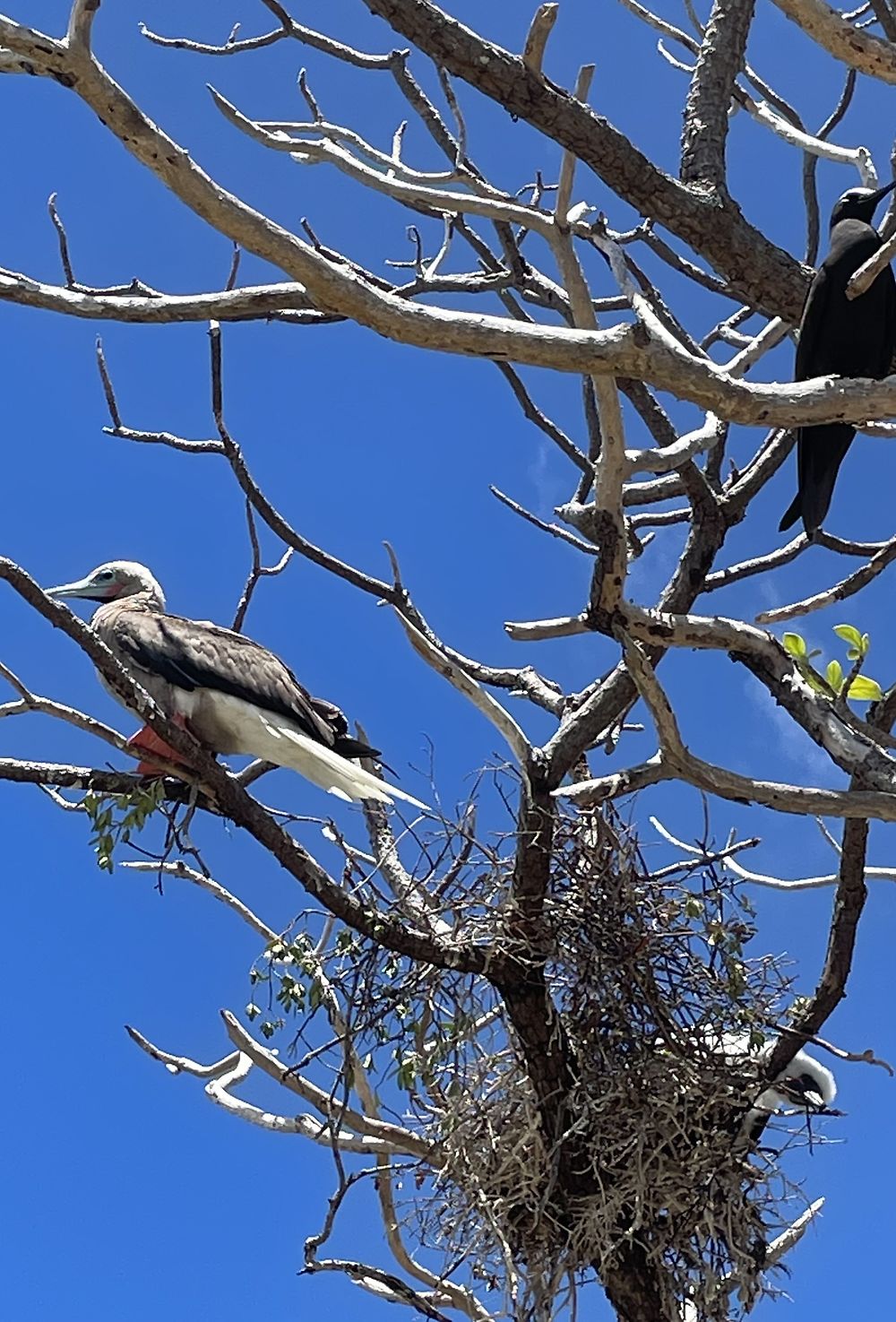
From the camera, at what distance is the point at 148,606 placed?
21.1 feet

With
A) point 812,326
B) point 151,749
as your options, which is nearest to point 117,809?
point 151,749

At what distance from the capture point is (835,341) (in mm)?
5609

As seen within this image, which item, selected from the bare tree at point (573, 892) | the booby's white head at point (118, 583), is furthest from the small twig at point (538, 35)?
the booby's white head at point (118, 583)

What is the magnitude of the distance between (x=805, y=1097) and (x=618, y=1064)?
0.72 m

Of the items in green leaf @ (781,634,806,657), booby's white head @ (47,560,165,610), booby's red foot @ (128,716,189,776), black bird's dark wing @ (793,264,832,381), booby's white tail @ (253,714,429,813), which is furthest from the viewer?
booby's white head @ (47,560,165,610)

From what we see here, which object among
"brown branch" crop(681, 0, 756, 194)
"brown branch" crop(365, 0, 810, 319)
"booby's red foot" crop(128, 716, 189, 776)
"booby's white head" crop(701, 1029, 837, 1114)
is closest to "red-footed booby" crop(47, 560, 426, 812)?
"booby's red foot" crop(128, 716, 189, 776)

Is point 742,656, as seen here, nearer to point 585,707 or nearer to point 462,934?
point 585,707

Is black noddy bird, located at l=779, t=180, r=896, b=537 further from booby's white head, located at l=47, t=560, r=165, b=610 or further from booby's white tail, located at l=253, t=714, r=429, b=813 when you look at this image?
booby's white head, located at l=47, t=560, r=165, b=610

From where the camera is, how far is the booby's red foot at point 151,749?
471cm

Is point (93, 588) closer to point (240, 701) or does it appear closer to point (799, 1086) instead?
point (240, 701)

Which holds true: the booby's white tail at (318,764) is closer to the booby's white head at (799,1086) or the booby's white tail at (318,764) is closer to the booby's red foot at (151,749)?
the booby's red foot at (151,749)

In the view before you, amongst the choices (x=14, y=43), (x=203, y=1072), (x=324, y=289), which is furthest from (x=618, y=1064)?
(x=14, y=43)

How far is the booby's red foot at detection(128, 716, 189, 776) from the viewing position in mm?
4715

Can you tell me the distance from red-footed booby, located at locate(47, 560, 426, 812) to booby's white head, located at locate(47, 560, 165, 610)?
76 centimetres
